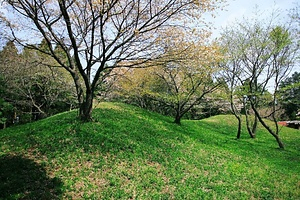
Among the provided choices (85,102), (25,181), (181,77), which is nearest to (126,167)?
(25,181)

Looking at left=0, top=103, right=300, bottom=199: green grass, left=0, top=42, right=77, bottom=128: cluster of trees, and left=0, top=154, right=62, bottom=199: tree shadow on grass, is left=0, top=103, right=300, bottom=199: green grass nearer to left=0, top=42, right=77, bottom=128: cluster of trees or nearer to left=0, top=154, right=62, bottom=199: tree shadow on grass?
left=0, top=154, right=62, bottom=199: tree shadow on grass

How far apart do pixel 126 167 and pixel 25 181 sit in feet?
10.3

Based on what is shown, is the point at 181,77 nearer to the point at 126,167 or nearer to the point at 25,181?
the point at 126,167

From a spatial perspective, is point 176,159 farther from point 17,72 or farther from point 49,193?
point 17,72

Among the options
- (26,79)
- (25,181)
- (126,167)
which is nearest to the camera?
(25,181)

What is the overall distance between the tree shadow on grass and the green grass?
0.07 ft

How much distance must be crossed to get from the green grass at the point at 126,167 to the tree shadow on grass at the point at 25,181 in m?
0.02

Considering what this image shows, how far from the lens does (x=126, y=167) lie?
7918 mm

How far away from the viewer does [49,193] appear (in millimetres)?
5773

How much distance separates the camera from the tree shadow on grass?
5.55 m

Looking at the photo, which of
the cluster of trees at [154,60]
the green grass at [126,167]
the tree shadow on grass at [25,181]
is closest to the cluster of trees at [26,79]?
the cluster of trees at [154,60]

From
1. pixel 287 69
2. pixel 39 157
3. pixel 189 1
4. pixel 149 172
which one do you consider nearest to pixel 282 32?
pixel 287 69

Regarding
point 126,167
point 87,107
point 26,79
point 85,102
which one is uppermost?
point 26,79

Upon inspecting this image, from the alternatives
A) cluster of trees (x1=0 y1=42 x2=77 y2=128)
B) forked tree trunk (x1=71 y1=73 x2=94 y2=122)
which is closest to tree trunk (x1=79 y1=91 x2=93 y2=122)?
forked tree trunk (x1=71 y1=73 x2=94 y2=122)
